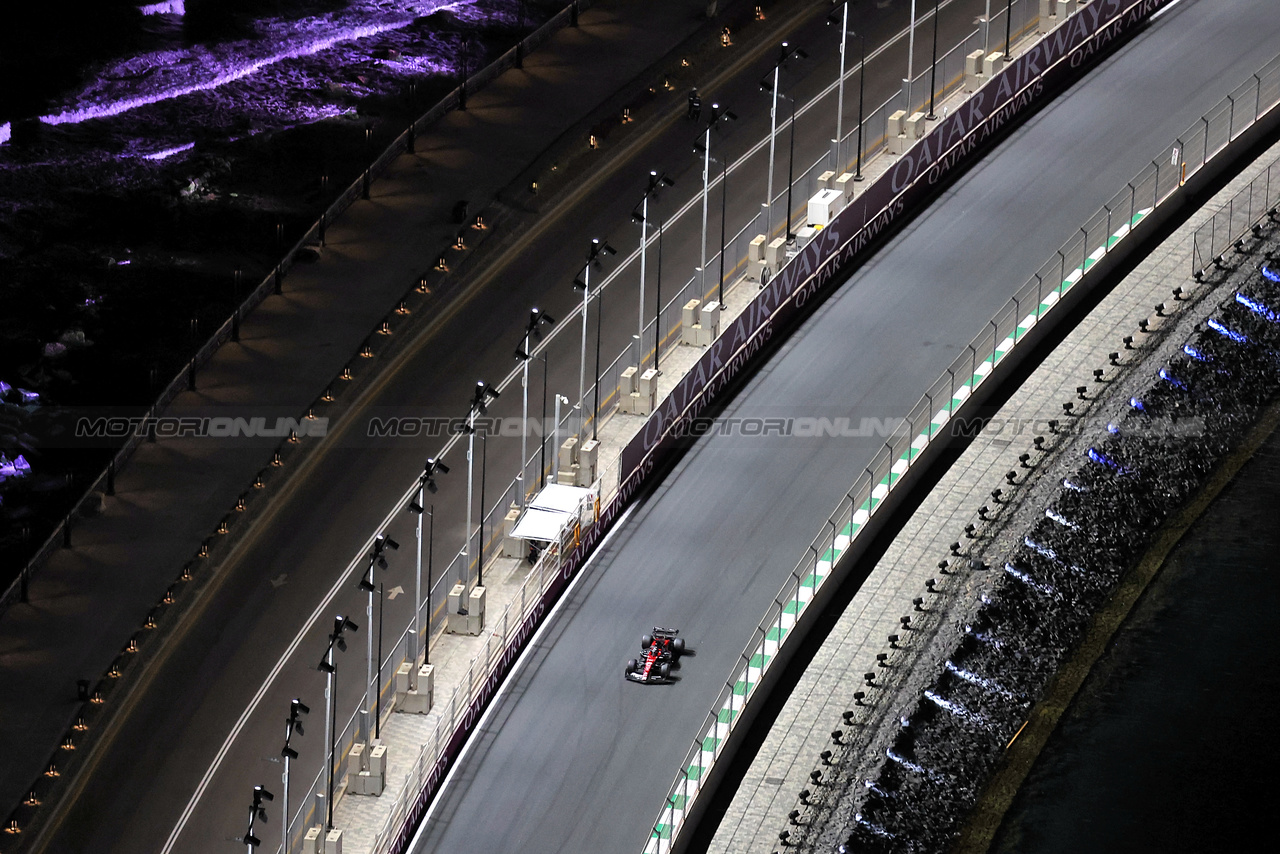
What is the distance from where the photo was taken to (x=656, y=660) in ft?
169

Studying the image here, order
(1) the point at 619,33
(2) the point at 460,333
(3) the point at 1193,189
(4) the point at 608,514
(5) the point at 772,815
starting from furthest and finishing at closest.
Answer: (1) the point at 619,33
(2) the point at 460,333
(3) the point at 1193,189
(4) the point at 608,514
(5) the point at 772,815

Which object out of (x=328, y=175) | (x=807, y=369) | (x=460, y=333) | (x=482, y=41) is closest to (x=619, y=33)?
(x=482, y=41)

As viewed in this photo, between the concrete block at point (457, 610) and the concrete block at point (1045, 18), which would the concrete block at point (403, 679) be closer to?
the concrete block at point (457, 610)

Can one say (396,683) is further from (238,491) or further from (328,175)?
(328,175)

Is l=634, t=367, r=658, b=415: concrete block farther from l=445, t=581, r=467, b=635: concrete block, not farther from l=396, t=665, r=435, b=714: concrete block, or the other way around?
l=396, t=665, r=435, b=714: concrete block

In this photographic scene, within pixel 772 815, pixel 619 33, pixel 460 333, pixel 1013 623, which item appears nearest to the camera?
pixel 772 815

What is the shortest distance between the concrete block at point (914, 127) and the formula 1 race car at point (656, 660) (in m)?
22.0

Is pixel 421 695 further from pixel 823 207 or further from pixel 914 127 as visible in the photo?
pixel 914 127

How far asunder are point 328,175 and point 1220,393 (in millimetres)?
30102

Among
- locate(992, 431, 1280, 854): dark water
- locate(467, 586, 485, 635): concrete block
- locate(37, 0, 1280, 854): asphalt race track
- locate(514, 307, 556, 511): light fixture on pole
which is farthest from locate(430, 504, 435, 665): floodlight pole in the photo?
locate(992, 431, 1280, 854): dark water

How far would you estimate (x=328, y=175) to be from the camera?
247 ft

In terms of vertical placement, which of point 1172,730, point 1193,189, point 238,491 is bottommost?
point 1172,730

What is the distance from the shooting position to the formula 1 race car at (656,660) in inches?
2024

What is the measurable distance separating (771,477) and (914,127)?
15368 millimetres
